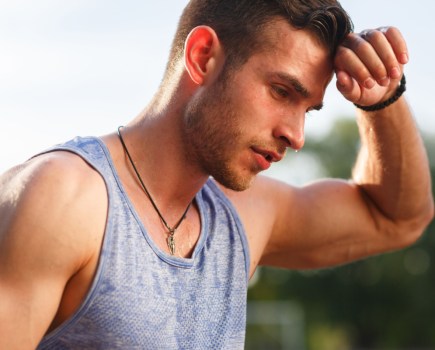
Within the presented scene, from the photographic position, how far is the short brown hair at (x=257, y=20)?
2.76 m

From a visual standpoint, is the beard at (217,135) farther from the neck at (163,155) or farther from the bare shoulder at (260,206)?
the bare shoulder at (260,206)

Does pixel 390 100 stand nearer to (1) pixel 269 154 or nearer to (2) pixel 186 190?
(1) pixel 269 154

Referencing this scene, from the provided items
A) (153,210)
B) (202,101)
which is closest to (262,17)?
(202,101)

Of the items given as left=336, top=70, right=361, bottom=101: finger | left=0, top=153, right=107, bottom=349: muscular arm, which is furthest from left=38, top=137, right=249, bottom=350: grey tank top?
left=336, top=70, right=361, bottom=101: finger

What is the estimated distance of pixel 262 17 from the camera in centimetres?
279

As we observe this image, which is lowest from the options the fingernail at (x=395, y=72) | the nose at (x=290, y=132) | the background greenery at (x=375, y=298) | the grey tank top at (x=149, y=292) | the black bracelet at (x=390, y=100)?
the background greenery at (x=375, y=298)

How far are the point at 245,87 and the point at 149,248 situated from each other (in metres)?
0.60

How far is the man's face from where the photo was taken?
107 inches

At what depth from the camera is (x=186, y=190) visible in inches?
112

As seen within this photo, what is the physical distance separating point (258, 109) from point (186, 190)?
0.38 metres

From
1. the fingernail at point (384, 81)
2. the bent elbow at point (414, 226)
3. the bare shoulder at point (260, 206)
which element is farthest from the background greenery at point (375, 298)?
the fingernail at point (384, 81)

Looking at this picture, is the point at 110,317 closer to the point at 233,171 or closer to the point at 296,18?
the point at 233,171

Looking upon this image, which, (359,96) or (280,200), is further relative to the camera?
(280,200)

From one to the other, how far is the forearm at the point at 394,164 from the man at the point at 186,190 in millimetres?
50
